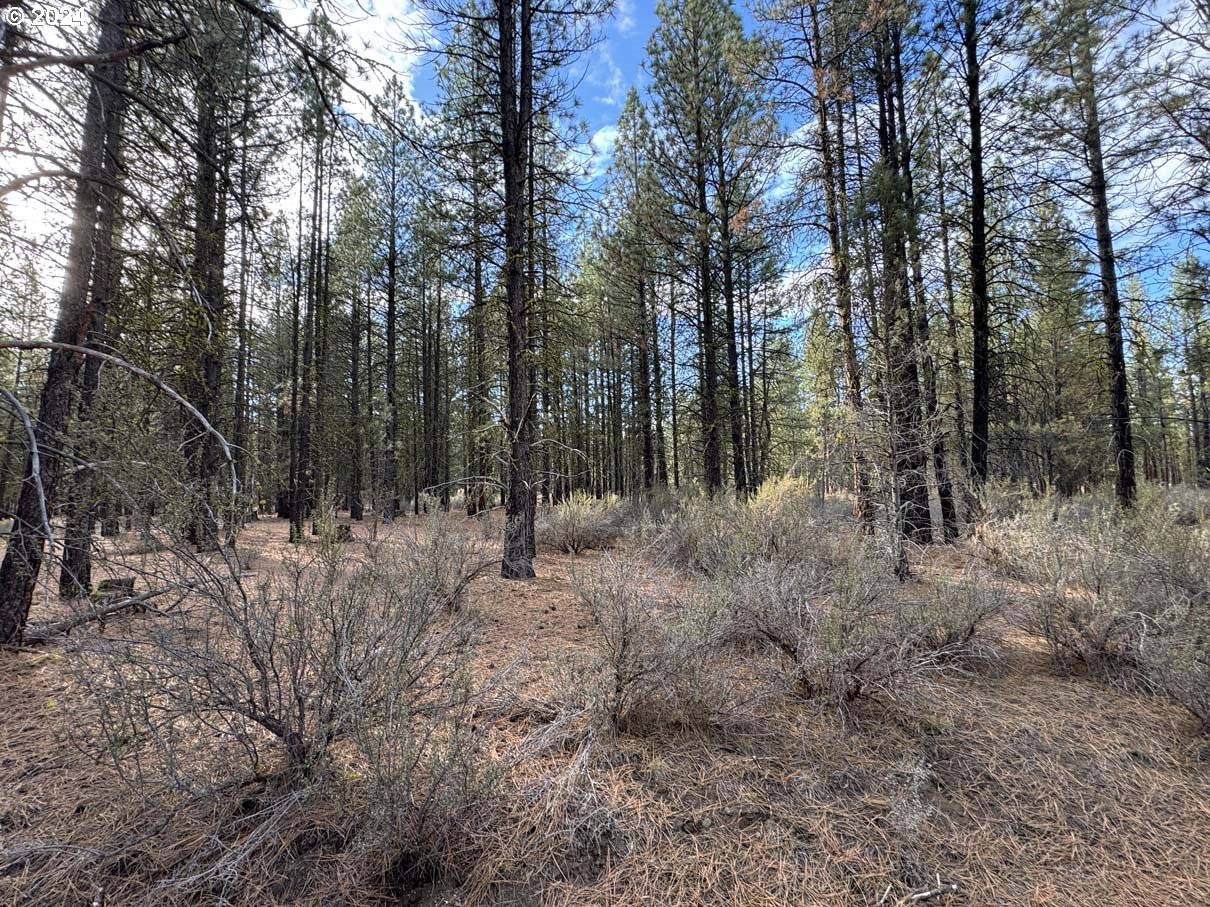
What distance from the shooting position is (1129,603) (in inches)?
134

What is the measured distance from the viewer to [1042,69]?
7820 mm

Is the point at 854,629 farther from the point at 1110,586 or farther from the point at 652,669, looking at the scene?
the point at 1110,586

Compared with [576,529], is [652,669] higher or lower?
lower

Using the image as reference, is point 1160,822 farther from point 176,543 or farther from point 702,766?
point 176,543

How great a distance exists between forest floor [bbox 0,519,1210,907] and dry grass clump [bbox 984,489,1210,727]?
0.36 metres

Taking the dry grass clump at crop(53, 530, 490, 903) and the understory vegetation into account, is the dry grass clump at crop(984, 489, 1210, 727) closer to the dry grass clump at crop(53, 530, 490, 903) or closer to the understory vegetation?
the understory vegetation

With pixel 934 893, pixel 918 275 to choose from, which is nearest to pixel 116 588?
pixel 934 893

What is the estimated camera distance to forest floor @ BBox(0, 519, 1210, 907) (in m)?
1.75

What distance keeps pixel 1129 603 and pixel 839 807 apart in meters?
3.08

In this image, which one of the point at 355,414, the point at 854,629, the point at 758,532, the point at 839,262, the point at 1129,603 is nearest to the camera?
the point at 854,629

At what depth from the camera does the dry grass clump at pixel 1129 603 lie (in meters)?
2.73

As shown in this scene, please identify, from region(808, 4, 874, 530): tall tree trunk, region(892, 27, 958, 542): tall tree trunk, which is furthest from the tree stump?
region(892, 27, 958, 542): tall tree trunk

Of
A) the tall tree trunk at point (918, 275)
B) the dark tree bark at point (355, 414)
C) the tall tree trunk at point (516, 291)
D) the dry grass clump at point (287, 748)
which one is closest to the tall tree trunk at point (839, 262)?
the tall tree trunk at point (918, 275)

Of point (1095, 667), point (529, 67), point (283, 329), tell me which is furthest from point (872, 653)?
point (283, 329)
